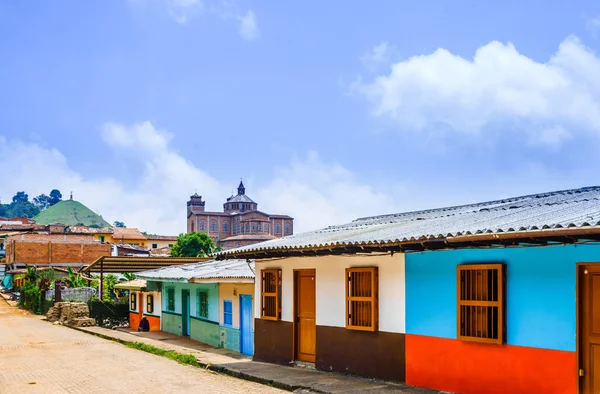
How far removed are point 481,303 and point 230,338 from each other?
1172cm

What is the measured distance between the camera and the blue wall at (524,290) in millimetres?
9180

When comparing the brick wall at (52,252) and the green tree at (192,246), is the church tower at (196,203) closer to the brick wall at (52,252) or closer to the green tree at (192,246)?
the green tree at (192,246)

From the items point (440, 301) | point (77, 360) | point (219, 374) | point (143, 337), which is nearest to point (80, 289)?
point (143, 337)

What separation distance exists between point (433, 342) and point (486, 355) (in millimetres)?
1137

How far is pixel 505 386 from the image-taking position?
33.0 feet

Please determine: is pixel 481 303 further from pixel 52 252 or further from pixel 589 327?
pixel 52 252

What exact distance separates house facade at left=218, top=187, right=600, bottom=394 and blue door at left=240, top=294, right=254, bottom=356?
3761 millimetres

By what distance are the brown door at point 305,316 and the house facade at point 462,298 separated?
Result: 0.08 ft

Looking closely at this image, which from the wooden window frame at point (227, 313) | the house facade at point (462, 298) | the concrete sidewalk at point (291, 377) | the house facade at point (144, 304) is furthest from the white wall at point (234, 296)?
the house facade at point (144, 304)

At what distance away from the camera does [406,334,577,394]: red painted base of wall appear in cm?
930

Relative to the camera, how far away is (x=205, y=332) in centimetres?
2281

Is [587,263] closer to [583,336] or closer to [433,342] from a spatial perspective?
[583,336]

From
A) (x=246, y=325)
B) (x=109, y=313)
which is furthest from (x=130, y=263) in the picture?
(x=246, y=325)

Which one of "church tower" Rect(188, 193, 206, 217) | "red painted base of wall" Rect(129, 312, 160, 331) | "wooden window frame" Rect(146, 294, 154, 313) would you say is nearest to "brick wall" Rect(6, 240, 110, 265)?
"red painted base of wall" Rect(129, 312, 160, 331)
